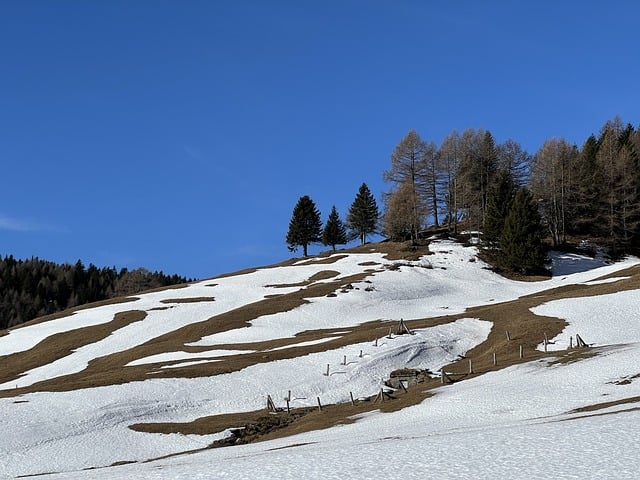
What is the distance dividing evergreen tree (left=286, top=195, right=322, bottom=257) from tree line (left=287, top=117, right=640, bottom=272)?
15.5 meters

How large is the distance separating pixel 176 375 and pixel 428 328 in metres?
26.0

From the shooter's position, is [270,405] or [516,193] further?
[516,193]

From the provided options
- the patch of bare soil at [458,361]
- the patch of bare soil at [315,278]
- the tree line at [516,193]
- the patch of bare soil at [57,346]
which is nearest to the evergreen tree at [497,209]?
the tree line at [516,193]

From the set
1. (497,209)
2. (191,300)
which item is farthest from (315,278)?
(497,209)

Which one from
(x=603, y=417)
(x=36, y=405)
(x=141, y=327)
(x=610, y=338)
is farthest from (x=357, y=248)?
(x=603, y=417)

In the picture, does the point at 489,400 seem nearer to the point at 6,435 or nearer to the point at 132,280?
the point at 6,435

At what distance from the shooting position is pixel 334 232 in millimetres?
136875

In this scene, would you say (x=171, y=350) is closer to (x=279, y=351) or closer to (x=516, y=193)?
(x=279, y=351)

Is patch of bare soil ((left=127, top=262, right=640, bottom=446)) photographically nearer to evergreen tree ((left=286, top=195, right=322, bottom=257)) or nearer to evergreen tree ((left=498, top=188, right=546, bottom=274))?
evergreen tree ((left=498, top=188, right=546, bottom=274))

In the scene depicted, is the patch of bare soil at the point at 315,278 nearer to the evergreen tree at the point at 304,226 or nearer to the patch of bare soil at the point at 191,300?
the patch of bare soil at the point at 191,300

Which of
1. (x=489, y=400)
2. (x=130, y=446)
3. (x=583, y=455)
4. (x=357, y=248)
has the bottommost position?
(x=130, y=446)

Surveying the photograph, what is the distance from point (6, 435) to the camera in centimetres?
3753

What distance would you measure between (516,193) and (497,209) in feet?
23.0

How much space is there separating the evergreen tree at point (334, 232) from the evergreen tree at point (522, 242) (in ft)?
152
